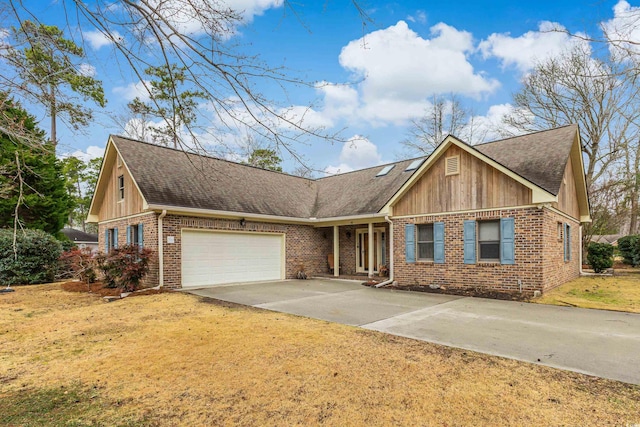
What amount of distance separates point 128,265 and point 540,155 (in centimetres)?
1329

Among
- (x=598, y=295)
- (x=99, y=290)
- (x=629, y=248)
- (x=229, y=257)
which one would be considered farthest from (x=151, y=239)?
(x=629, y=248)

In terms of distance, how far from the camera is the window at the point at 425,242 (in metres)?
12.0

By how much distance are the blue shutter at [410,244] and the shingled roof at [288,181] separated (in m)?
1.56

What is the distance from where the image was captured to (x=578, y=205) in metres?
15.1

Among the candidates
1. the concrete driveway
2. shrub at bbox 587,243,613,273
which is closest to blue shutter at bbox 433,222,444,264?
the concrete driveway

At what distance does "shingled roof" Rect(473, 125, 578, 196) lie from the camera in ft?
33.7

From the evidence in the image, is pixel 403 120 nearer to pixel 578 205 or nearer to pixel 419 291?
pixel 578 205

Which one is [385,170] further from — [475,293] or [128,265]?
[128,265]

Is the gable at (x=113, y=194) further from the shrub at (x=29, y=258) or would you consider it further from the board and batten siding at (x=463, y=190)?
the board and batten siding at (x=463, y=190)

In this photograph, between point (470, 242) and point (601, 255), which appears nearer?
point (470, 242)

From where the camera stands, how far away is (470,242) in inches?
425

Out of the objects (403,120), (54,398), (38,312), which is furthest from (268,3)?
(403,120)

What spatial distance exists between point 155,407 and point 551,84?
86.9ft

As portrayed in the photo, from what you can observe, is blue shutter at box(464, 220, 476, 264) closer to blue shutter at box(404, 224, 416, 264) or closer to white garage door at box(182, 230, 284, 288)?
blue shutter at box(404, 224, 416, 264)
